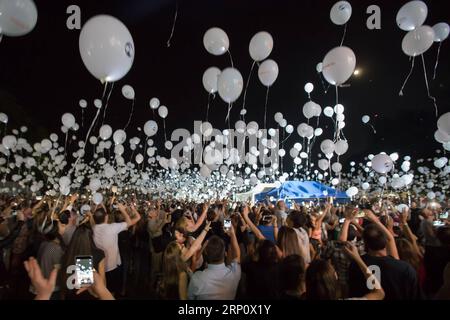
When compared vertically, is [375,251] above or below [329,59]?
below

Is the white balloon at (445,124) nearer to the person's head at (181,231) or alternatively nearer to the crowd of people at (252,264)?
the crowd of people at (252,264)

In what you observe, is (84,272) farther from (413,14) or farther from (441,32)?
(441,32)

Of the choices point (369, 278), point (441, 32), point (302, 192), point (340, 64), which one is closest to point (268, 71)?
point (340, 64)

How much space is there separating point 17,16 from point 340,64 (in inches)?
188

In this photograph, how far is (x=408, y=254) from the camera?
3.41 metres

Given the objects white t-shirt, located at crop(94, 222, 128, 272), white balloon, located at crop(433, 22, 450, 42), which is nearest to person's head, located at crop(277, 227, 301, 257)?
white t-shirt, located at crop(94, 222, 128, 272)

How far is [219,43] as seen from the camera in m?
6.61

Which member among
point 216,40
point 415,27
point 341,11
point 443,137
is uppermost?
point 341,11

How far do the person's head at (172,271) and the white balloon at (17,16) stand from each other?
11.0 feet

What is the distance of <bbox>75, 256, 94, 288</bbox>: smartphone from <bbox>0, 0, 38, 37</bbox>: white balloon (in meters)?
3.30
